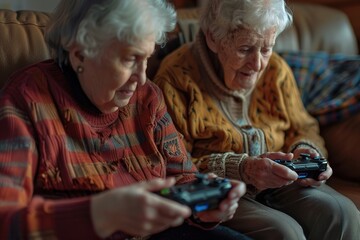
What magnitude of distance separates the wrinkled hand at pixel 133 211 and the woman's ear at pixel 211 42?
689 mm

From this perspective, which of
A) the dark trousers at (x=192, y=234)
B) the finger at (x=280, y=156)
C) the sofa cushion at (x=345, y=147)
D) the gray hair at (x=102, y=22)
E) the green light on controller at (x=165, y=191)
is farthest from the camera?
the sofa cushion at (x=345, y=147)

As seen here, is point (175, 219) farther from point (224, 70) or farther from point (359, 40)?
point (359, 40)

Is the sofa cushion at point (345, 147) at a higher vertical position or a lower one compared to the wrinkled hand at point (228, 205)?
lower

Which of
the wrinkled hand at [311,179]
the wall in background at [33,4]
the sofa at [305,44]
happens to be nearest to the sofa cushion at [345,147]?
the sofa at [305,44]

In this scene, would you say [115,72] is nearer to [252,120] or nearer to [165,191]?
[165,191]

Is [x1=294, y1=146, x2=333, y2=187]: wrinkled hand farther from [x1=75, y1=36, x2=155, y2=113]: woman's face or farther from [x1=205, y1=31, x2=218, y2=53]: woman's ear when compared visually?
[x1=75, y1=36, x2=155, y2=113]: woman's face

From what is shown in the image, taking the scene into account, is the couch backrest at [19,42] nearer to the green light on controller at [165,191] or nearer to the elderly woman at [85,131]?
the elderly woman at [85,131]

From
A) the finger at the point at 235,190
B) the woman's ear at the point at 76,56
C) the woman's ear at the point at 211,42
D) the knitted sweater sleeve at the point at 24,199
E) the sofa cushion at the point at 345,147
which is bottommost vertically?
the sofa cushion at the point at 345,147

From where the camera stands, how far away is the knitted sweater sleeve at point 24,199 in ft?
3.08

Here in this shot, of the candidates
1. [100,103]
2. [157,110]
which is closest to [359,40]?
[157,110]

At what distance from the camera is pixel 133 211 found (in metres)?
0.89

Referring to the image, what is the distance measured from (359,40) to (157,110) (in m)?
1.39

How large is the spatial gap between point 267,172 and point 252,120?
0.30 m

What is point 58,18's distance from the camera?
3.85 ft
